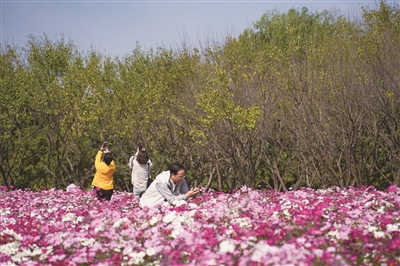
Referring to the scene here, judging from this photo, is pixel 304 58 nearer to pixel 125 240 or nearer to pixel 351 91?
pixel 351 91

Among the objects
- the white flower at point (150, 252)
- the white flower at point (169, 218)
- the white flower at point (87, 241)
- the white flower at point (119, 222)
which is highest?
the white flower at point (119, 222)

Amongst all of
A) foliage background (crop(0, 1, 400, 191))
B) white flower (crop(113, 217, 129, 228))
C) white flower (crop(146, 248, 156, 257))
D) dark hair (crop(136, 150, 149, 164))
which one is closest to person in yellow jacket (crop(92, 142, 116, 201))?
dark hair (crop(136, 150, 149, 164))

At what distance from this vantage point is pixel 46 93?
22.4m

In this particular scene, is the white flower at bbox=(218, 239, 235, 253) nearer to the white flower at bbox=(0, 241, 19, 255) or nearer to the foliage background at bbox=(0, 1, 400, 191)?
the white flower at bbox=(0, 241, 19, 255)

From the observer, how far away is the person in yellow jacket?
45.4 feet

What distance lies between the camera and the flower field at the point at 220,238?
598cm

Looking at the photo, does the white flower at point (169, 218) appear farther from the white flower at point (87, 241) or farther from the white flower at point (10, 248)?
the white flower at point (10, 248)

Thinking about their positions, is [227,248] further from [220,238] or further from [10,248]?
[10,248]

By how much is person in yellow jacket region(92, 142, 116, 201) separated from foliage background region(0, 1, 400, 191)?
345 cm

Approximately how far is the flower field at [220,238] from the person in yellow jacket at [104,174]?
14.4 feet

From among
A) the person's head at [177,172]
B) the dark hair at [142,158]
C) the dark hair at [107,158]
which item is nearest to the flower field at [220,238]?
the person's head at [177,172]

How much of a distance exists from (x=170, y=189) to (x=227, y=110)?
21.8 feet

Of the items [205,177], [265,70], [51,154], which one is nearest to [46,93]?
[51,154]

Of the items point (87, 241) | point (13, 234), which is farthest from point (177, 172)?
point (13, 234)
